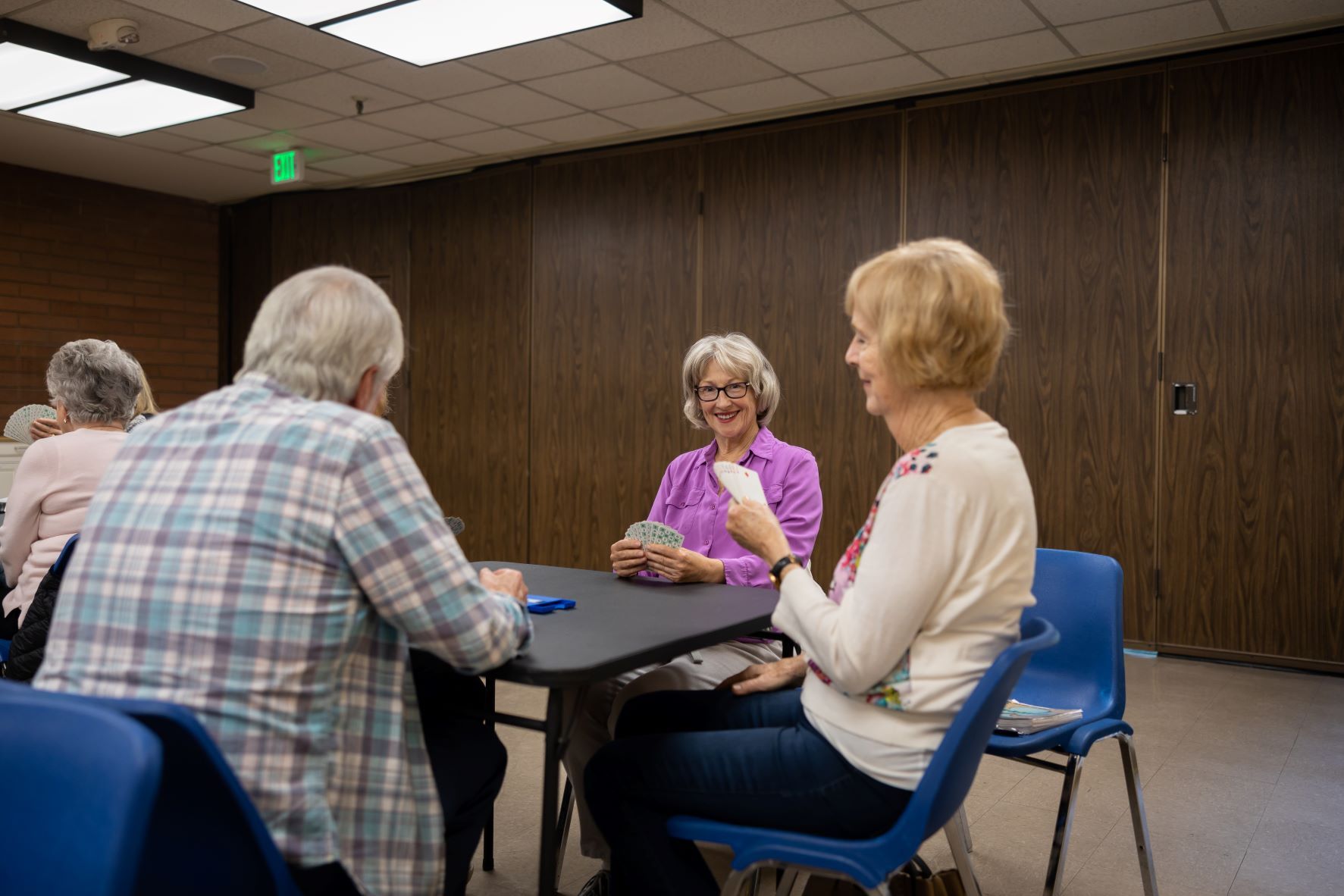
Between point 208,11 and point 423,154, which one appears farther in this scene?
point 423,154

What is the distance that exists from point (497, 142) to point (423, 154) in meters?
0.63

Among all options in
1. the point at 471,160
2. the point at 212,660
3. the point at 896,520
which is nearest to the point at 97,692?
the point at 212,660

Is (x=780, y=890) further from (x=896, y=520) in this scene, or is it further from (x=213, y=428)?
(x=213, y=428)

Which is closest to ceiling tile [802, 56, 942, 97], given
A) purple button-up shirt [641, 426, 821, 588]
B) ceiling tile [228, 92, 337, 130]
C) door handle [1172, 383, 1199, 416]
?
door handle [1172, 383, 1199, 416]

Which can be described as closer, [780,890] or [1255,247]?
[780,890]

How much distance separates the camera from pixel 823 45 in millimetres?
4734

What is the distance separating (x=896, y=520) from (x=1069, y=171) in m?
4.26

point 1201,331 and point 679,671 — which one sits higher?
point 1201,331

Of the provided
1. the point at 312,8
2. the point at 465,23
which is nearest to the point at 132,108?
the point at 312,8

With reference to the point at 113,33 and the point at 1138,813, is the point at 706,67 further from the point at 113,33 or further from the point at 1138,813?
the point at 1138,813

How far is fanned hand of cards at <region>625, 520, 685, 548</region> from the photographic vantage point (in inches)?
88.5

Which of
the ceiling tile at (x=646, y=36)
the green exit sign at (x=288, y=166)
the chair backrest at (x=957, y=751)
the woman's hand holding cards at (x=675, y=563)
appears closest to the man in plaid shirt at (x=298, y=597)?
the chair backrest at (x=957, y=751)

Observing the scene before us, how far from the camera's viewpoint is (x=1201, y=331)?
15.6 ft

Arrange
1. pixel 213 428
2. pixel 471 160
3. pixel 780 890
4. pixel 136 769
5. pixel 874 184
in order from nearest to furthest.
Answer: pixel 136 769 < pixel 213 428 < pixel 780 890 < pixel 874 184 < pixel 471 160
